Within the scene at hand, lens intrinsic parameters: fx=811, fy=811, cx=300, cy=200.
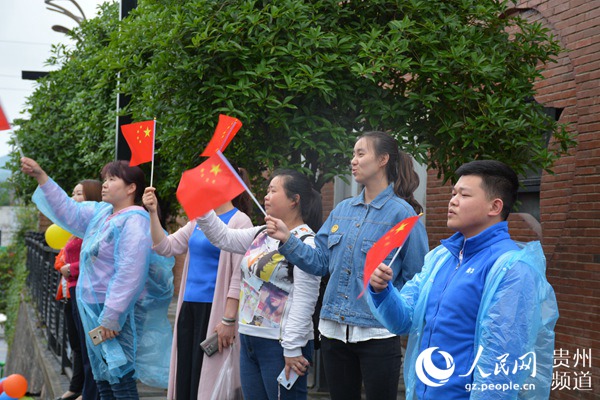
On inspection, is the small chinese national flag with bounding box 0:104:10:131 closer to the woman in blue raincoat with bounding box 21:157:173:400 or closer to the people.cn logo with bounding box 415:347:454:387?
the woman in blue raincoat with bounding box 21:157:173:400

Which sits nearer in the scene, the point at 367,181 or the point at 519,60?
the point at 367,181

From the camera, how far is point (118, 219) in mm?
5645

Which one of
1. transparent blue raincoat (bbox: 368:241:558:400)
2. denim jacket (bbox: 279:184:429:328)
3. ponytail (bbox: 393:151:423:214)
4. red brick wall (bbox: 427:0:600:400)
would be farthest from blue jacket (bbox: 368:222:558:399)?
red brick wall (bbox: 427:0:600:400)

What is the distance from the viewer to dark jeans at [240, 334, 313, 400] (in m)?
4.36

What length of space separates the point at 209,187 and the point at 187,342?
1.37m

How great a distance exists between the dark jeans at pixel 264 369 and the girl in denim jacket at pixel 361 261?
1.27 feet

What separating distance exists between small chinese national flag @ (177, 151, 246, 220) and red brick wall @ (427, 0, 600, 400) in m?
3.57

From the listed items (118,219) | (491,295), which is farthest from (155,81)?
(491,295)

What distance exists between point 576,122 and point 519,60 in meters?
1.56

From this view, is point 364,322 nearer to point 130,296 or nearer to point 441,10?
point 130,296

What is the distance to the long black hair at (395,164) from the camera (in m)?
4.08

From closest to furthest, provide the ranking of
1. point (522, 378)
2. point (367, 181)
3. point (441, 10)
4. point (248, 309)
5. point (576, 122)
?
point (522, 378), point (367, 181), point (248, 309), point (441, 10), point (576, 122)

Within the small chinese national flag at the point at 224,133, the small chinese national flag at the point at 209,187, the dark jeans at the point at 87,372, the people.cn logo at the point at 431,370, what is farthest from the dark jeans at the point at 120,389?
the people.cn logo at the point at 431,370

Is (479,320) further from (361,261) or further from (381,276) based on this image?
(361,261)
